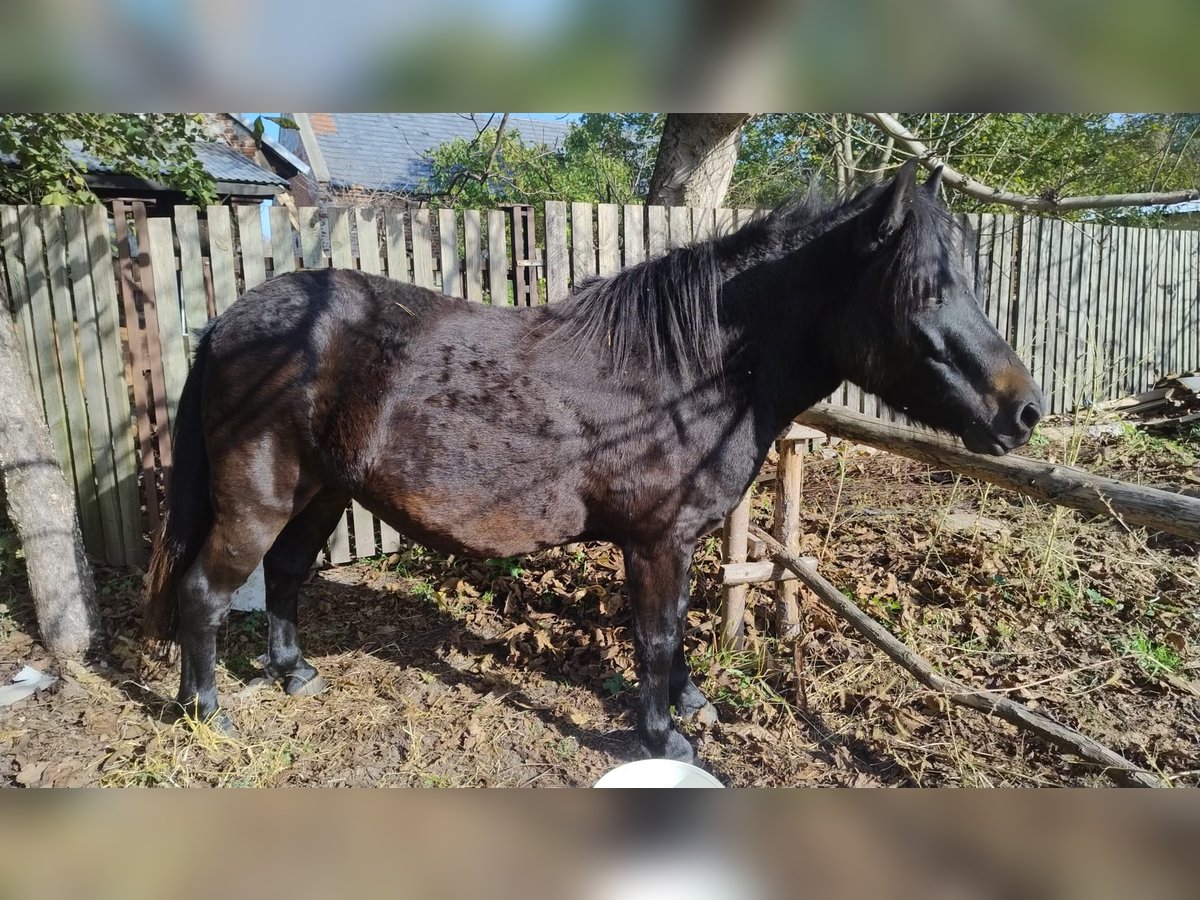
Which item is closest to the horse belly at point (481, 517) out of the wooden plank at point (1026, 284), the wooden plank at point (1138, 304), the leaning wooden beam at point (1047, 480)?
the leaning wooden beam at point (1047, 480)

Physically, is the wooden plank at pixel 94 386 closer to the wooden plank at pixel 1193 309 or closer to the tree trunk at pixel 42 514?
the tree trunk at pixel 42 514

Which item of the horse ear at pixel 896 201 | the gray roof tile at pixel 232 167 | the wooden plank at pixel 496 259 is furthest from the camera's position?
the gray roof tile at pixel 232 167

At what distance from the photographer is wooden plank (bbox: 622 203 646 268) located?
5.07 metres

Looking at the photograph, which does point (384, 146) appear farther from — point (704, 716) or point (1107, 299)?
point (704, 716)

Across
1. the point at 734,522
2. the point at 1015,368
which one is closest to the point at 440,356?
the point at 734,522

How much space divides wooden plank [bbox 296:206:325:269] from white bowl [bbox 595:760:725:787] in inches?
149

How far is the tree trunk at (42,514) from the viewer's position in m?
3.76

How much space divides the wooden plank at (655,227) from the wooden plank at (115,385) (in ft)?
11.9

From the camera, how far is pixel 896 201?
99.8 inches

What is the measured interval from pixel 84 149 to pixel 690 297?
5.29 metres

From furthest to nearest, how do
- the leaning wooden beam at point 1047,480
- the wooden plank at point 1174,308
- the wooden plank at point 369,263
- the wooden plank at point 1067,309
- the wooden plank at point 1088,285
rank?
the wooden plank at point 1174,308, the wooden plank at point 1088,285, the wooden plank at point 1067,309, the wooden plank at point 369,263, the leaning wooden beam at point 1047,480

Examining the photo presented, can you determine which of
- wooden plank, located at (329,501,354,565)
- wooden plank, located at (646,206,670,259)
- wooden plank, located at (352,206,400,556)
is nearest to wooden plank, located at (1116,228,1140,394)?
wooden plank, located at (646,206,670,259)

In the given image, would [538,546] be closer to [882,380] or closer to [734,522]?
[734,522]

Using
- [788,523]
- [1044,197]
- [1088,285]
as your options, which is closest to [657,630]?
[788,523]
